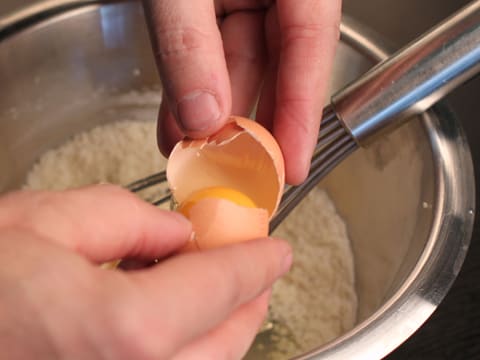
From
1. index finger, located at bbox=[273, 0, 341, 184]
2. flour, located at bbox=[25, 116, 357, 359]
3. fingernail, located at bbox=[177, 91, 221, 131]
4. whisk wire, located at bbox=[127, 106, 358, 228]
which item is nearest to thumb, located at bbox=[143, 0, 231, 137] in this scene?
fingernail, located at bbox=[177, 91, 221, 131]

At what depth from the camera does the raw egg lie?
0.49 m

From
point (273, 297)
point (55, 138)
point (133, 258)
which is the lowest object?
point (273, 297)

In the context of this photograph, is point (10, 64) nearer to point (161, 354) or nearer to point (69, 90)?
point (69, 90)

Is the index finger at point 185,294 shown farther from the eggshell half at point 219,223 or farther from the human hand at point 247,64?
the human hand at point 247,64

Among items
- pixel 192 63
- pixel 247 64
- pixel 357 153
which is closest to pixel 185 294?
pixel 192 63

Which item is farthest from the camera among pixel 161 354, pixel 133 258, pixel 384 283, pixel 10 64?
pixel 10 64

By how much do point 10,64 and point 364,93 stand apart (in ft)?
1.90

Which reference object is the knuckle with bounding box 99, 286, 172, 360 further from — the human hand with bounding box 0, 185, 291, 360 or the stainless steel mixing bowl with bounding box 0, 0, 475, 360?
the stainless steel mixing bowl with bounding box 0, 0, 475, 360

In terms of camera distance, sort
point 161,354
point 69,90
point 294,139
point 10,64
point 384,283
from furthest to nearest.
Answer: point 69,90
point 10,64
point 384,283
point 294,139
point 161,354

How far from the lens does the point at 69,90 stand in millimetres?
957

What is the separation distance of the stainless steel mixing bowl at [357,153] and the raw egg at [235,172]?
0.16 metres

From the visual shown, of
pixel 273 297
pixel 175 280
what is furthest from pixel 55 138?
pixel 175 280

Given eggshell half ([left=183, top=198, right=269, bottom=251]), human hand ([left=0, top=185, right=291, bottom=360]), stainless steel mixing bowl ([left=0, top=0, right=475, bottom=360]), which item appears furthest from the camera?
stainless steel mixing bowl ([left=0, top=0, right=475, bottom=360])

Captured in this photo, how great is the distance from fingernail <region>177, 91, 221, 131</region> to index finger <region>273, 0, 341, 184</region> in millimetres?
135
